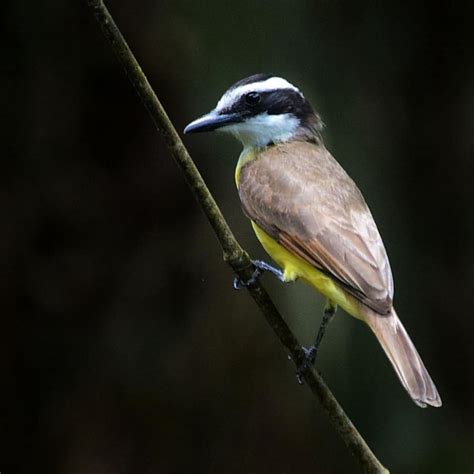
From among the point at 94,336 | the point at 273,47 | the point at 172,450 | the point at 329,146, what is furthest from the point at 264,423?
the point at 273,47

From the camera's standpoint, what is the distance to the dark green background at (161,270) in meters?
6.02

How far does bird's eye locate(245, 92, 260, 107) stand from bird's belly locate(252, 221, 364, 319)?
0.57 m

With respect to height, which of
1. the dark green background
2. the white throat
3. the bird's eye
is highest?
the bird's eye

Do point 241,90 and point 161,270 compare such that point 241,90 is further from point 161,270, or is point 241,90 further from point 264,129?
point 161,270

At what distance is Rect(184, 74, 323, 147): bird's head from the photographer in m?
4.48

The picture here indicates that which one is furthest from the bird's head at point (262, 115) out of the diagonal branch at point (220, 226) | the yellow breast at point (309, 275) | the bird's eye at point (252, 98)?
the diagonal branch at point (220, 226)

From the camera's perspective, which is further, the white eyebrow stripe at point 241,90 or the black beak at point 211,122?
the white eyebrow stripe at point 241,90

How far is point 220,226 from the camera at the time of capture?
332 centimetres

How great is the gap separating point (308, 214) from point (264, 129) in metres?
0.65

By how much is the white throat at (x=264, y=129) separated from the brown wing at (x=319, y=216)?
0.08 m

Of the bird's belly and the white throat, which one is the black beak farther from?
the bird's belly

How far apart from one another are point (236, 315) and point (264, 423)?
25.7 inches

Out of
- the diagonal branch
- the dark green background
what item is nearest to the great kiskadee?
the diagonal branch

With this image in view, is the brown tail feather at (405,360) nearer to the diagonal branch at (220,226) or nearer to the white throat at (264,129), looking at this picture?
the diagonal branch at (220,226)
